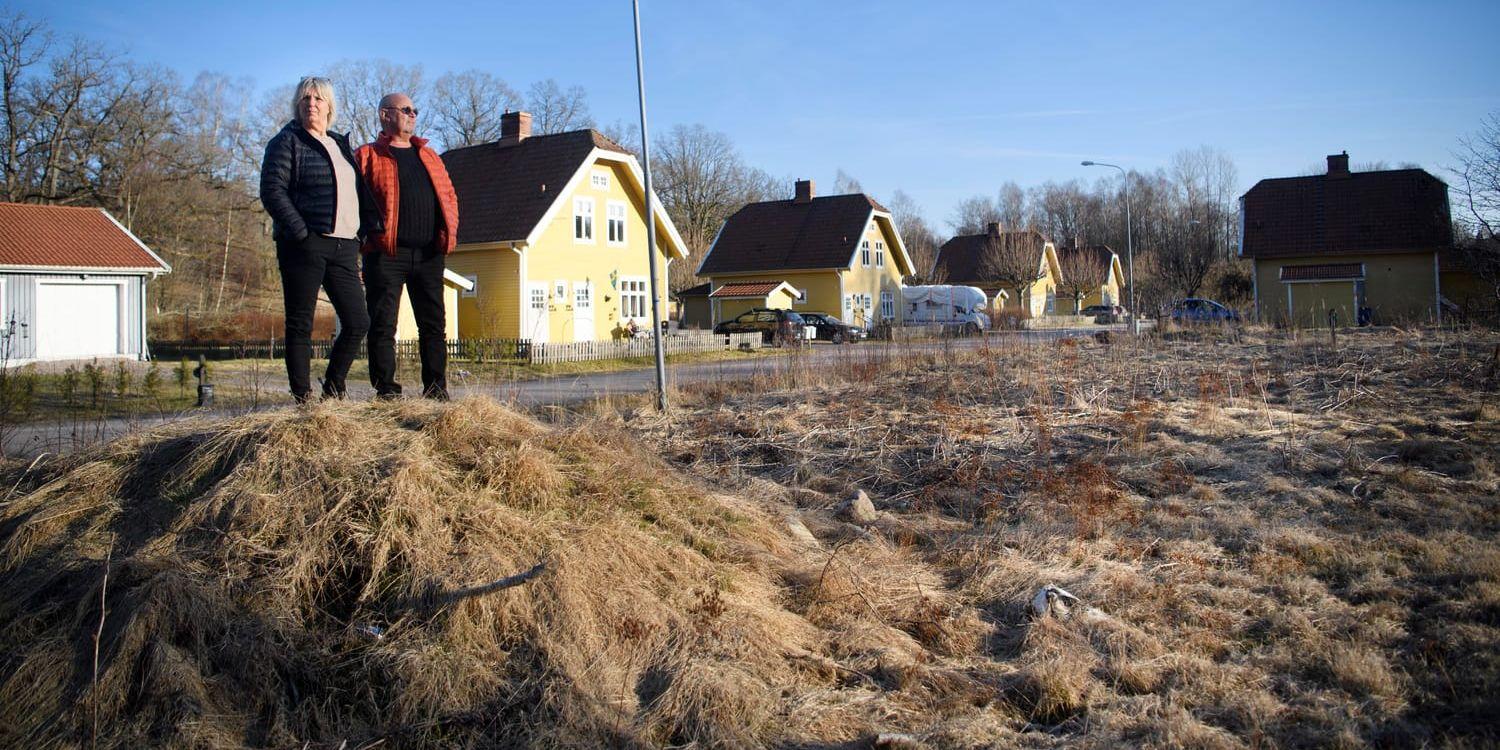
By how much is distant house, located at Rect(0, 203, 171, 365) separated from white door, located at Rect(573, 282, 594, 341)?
A: 36.8ft

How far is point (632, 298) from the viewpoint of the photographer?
33469 mm

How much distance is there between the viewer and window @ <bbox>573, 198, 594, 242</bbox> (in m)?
30.6

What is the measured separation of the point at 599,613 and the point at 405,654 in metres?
0.80

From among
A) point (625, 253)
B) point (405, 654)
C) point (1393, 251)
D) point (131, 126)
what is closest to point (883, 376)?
point (405, 654)

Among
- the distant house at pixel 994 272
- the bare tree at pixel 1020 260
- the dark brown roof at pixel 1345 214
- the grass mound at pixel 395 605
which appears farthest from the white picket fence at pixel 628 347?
the distant house at pixel 994 272

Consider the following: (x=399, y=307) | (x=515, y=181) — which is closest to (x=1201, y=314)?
(x=515, y=181)

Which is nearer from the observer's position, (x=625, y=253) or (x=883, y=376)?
(x=883, y=376)

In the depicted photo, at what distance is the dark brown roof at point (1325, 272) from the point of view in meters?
39.3

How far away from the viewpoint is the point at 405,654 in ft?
12.2

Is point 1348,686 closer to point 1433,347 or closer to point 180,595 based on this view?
point 180,595

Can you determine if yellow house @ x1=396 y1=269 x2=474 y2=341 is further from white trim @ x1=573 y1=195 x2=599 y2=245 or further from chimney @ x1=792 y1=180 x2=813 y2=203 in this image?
chimney @ x1=792 y1=180 x2=813 y2=203

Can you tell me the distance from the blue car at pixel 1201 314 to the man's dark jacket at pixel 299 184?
16.9 m

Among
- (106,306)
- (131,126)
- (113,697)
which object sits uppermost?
(131,126)

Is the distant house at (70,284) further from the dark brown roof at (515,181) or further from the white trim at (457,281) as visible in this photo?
the dark brown roof at (515,181)
